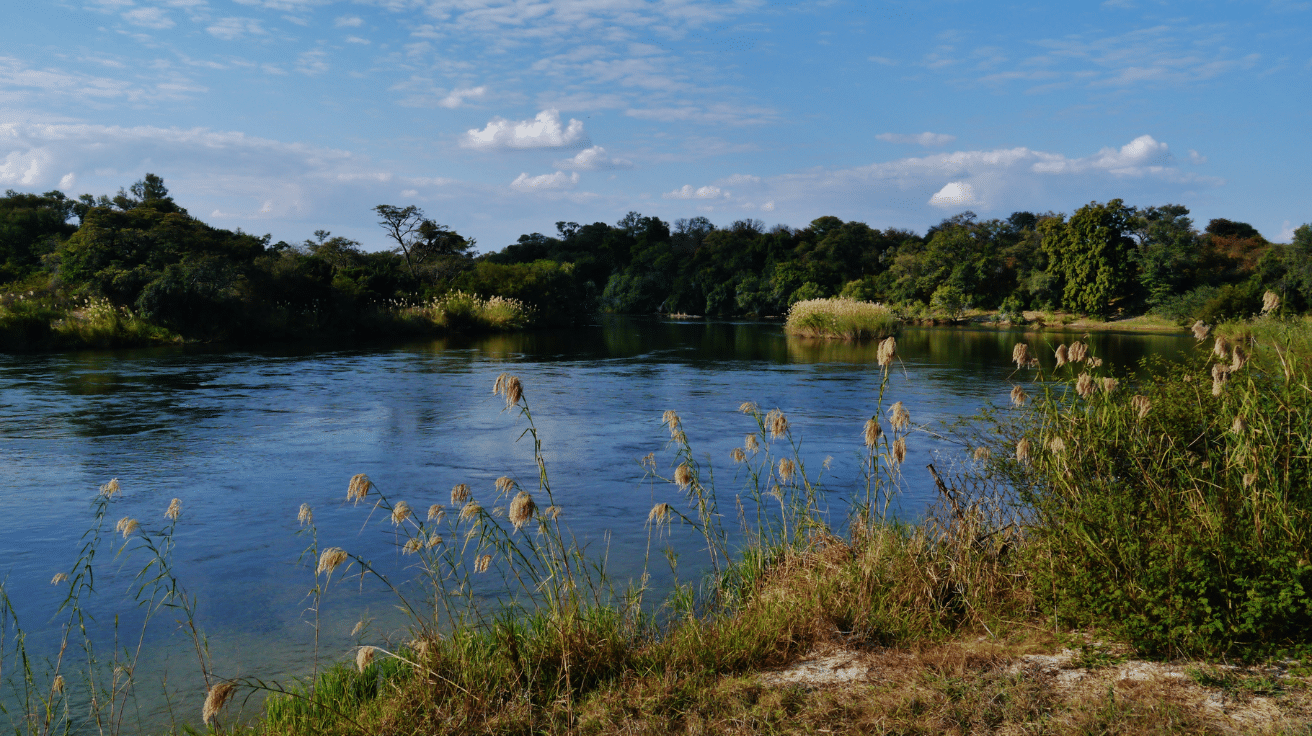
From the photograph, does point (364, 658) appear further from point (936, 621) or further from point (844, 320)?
Answer: point (844, 320)

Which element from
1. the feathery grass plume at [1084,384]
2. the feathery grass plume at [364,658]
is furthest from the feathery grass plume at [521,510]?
the feathery grass plume at [1084,384]

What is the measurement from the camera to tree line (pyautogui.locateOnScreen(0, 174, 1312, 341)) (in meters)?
24.5

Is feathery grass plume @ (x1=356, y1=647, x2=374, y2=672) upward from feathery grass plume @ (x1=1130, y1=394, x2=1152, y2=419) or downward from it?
downward

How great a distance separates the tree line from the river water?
492cm

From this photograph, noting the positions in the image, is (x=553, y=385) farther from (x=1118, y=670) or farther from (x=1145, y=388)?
(x=1118, y=670)

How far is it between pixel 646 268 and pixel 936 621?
69.1 metres

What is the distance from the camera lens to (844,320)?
1177 inches

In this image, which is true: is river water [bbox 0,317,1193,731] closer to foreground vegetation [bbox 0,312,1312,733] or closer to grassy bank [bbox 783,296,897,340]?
foreground vegetation [bbox 0,312,1312,733]

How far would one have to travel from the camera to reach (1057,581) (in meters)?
3.59

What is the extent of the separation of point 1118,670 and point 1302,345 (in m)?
8.34

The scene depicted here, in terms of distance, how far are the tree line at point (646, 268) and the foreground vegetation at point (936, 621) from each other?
23471 mm

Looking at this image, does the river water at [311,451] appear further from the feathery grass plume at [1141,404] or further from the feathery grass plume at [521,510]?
the feathery grass plume at [1141,404]

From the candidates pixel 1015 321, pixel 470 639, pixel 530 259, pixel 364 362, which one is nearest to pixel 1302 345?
pixel 470 639

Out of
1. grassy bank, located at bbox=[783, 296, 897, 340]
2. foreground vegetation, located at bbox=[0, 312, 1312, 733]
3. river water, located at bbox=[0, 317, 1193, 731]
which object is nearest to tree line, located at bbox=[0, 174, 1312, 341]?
river water, located at bbox=[0, 317, 1193, 731]
